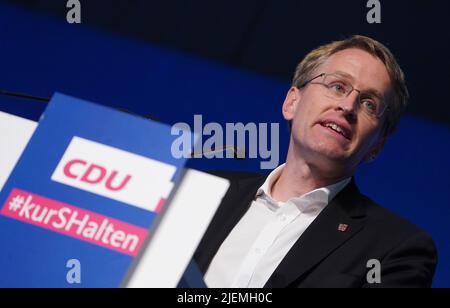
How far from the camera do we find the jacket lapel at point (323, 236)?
170 cm

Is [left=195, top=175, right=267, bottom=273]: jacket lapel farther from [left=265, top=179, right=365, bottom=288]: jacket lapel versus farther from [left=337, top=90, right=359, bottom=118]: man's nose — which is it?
[left=337, top=90, right=359, bottom=118]: man's nose

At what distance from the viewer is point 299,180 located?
6.64 ft

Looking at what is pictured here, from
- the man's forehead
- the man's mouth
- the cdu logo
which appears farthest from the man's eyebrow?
the cdu logo

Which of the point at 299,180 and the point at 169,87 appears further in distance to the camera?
the point at 169,87

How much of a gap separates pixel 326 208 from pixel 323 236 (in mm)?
110

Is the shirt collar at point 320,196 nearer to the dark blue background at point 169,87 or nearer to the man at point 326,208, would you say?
the man at point 326,208

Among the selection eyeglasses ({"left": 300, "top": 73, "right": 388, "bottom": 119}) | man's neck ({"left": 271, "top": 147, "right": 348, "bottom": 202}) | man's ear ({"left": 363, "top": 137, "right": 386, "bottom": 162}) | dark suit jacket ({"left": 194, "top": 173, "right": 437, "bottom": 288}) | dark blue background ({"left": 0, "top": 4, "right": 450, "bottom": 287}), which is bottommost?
dark suit jacket ({"left": 194, "top": 173, "right": 437, "bottom": 288})

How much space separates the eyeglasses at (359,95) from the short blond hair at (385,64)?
0.04 meters

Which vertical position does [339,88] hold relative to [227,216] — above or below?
above

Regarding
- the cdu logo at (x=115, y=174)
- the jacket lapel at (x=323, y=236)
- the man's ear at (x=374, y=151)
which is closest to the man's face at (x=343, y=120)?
the man's ear at (x=374, y=151)

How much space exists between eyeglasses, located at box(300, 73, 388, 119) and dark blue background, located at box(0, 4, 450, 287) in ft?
2.23

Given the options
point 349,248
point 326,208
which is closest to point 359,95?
point 326,208

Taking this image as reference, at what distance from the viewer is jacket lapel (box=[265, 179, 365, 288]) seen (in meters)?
1.70

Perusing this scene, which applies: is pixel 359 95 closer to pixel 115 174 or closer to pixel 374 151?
pixel 374 151
